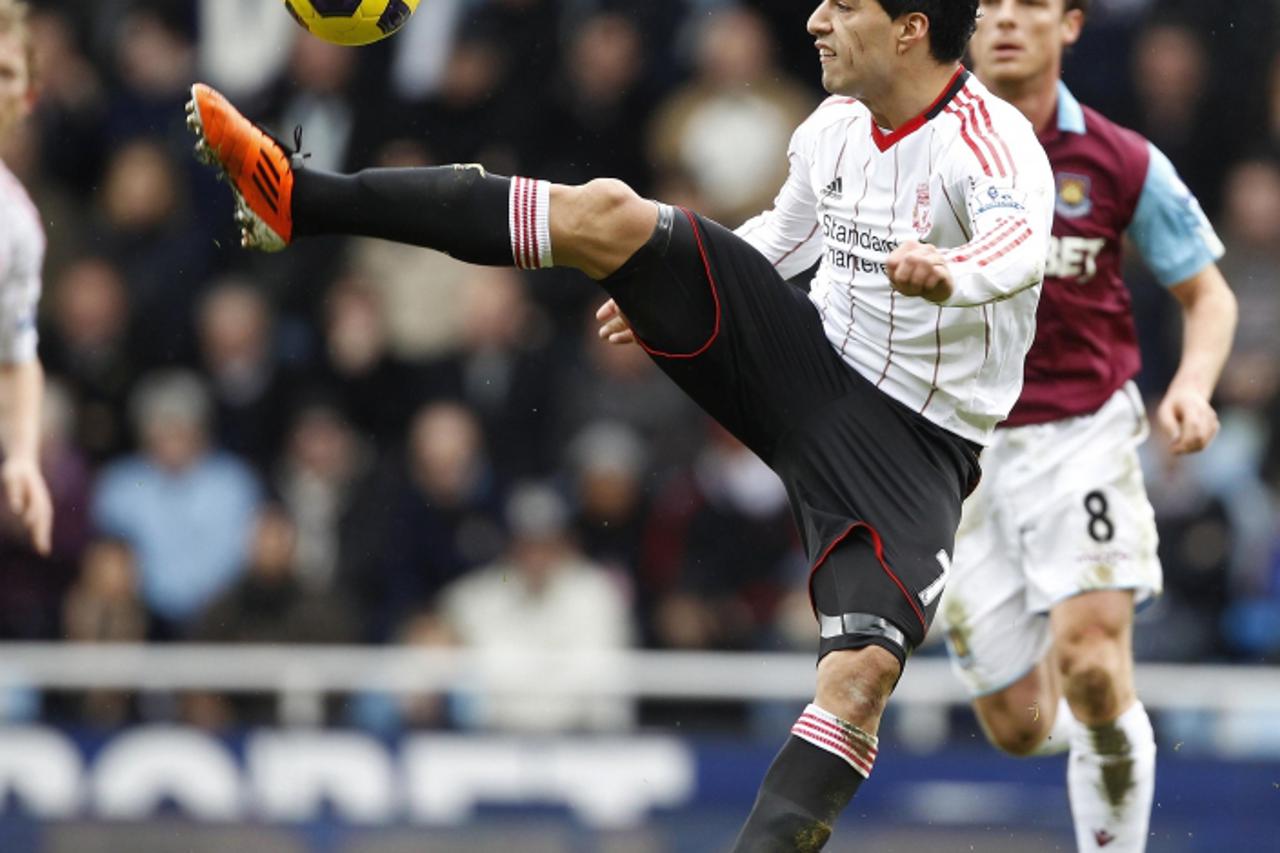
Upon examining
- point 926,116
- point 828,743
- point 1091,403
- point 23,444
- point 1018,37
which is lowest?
point 828,743

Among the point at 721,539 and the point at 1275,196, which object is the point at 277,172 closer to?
the point at 721,539

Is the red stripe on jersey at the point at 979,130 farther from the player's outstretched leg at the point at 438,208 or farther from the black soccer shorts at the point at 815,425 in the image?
the player's outstretched leg at the point at 438,208

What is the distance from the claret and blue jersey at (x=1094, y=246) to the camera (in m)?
6.50

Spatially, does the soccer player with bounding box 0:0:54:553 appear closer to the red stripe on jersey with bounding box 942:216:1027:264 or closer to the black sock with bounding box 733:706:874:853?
the black sock with bounding box 733:706:874:853

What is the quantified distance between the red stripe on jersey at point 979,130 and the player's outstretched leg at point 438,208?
Answer: 825 mm

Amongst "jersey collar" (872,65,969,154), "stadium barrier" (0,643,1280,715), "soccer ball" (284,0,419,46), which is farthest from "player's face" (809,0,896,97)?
"stadium barrier" (0,643,1280,715)

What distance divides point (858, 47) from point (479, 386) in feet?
18.2

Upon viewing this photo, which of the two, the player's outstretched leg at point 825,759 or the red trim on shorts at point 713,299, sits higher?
the red trim on shorts at point 713,299

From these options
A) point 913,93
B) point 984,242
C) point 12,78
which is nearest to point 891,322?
point 913,93

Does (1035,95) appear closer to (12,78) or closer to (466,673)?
(12,78)

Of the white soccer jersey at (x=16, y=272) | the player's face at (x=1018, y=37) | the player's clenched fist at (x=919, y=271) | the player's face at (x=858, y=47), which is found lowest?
the white soccer jersey at (x=16, y=272)

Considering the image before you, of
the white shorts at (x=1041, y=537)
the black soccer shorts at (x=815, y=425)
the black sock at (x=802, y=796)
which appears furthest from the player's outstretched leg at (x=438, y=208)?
the white shorts at (x=1041, y=537)

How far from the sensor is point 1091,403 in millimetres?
6605

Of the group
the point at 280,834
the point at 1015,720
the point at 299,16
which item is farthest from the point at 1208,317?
the point at 280,834
